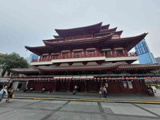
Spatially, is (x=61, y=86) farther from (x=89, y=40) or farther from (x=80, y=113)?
(x=89, y=40)

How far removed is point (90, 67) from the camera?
10.2m

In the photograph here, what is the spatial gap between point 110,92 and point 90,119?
8361mm

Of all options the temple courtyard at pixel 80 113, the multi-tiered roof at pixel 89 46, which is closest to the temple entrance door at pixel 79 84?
the multi-tiered roof at pixel 89 46

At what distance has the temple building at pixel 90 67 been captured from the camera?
10766 mm

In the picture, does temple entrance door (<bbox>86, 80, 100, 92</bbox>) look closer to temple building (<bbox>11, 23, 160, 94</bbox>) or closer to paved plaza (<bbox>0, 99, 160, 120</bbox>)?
temple building (<bbox>11, 23, 160, 94</bbox>)

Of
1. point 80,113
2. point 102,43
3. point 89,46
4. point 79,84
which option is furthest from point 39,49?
point 80,113

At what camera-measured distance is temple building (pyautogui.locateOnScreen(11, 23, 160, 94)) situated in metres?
10.8

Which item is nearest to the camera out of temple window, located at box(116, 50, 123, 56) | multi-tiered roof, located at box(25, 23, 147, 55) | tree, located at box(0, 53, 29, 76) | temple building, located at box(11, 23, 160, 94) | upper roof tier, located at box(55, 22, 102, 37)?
temple building, located at box(11, 23, 160, 94)

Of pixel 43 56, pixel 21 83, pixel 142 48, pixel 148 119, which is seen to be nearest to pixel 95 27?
pixel 43 56

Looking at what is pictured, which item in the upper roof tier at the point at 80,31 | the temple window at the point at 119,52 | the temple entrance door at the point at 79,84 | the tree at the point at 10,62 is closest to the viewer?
the temple entrance door at the point at 79,84

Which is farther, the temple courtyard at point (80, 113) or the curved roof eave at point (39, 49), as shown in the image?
the curved roof eave at point (39, 49)

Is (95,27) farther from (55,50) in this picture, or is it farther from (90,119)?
(90,119)

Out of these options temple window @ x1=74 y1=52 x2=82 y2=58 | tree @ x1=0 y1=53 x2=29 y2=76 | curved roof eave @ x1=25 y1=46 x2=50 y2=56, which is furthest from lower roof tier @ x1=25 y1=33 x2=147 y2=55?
tree @ x1=0 y1=53 x2=29 y2=76

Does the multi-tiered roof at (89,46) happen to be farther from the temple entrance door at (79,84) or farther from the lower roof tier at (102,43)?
the temple entrance door at (79,84)
